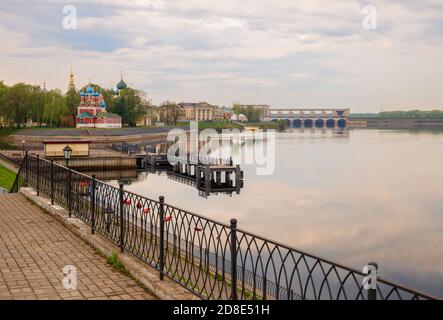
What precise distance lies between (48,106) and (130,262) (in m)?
74.3

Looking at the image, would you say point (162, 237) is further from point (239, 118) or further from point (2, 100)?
point (239, 118)

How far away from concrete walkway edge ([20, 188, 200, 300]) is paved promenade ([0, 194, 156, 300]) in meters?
0.12

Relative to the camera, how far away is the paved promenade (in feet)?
20.7

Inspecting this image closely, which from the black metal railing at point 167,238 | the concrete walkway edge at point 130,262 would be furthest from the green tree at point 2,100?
the concrete walkway edge at point 130,262

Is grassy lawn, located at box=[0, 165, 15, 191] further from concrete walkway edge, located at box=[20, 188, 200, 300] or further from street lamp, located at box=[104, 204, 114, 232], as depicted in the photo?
street lamp, located at box=[104, 204, 114, 232]

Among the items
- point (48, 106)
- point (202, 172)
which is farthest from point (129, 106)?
point (202, 172)

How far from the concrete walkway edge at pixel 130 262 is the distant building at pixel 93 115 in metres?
72.7

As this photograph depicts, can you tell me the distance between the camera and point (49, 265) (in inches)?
298

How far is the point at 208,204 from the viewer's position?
32469 millimetres

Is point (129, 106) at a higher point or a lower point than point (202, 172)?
higher

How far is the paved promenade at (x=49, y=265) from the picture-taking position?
20.7ft
